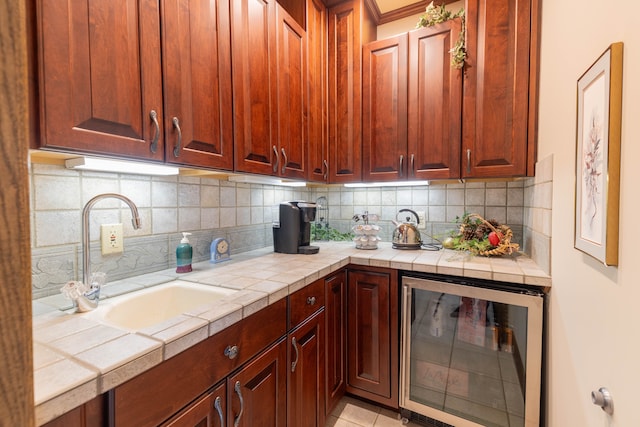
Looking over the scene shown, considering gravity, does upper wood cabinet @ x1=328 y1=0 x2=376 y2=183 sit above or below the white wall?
above

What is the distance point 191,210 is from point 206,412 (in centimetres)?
89

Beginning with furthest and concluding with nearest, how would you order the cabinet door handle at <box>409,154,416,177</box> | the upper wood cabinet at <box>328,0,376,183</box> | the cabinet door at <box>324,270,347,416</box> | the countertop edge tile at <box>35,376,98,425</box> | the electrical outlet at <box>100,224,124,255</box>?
1. the upper wood cabinet at <box>328,0,376,183</box>
2. the cabinet door handle at <box>409,154,416,177</box>
3. the cabinet door at <box>324,270,347,416</box>
4. the electrical outlet at <box>100,224,124,255</box>
5. the countertop edge tile at <box>35,376,98,425</box>

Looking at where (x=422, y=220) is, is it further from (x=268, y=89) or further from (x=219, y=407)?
(x=219, y=407)

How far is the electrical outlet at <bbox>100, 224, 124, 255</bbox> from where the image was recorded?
3.38 feet

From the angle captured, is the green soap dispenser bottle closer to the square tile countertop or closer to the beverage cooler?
the square tile countertop

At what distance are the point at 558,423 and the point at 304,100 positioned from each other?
1897 mm

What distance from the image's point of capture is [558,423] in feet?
3.34

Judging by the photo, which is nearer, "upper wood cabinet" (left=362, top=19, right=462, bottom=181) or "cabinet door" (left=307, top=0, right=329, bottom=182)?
"upper wood cabinet" (left=362, top=19, right=462, bottom=181)

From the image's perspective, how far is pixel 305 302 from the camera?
121 cm

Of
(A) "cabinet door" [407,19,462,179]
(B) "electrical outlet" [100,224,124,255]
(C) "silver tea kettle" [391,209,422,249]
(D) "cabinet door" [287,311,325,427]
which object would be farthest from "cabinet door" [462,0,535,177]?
(B) "electrical outlet" [100,224,124,255]

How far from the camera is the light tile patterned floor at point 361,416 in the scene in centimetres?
152

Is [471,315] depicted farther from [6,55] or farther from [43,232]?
[43,232]

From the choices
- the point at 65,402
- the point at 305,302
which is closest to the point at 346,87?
the point at 305,302

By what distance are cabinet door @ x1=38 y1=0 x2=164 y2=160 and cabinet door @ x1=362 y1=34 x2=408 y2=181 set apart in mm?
1291
